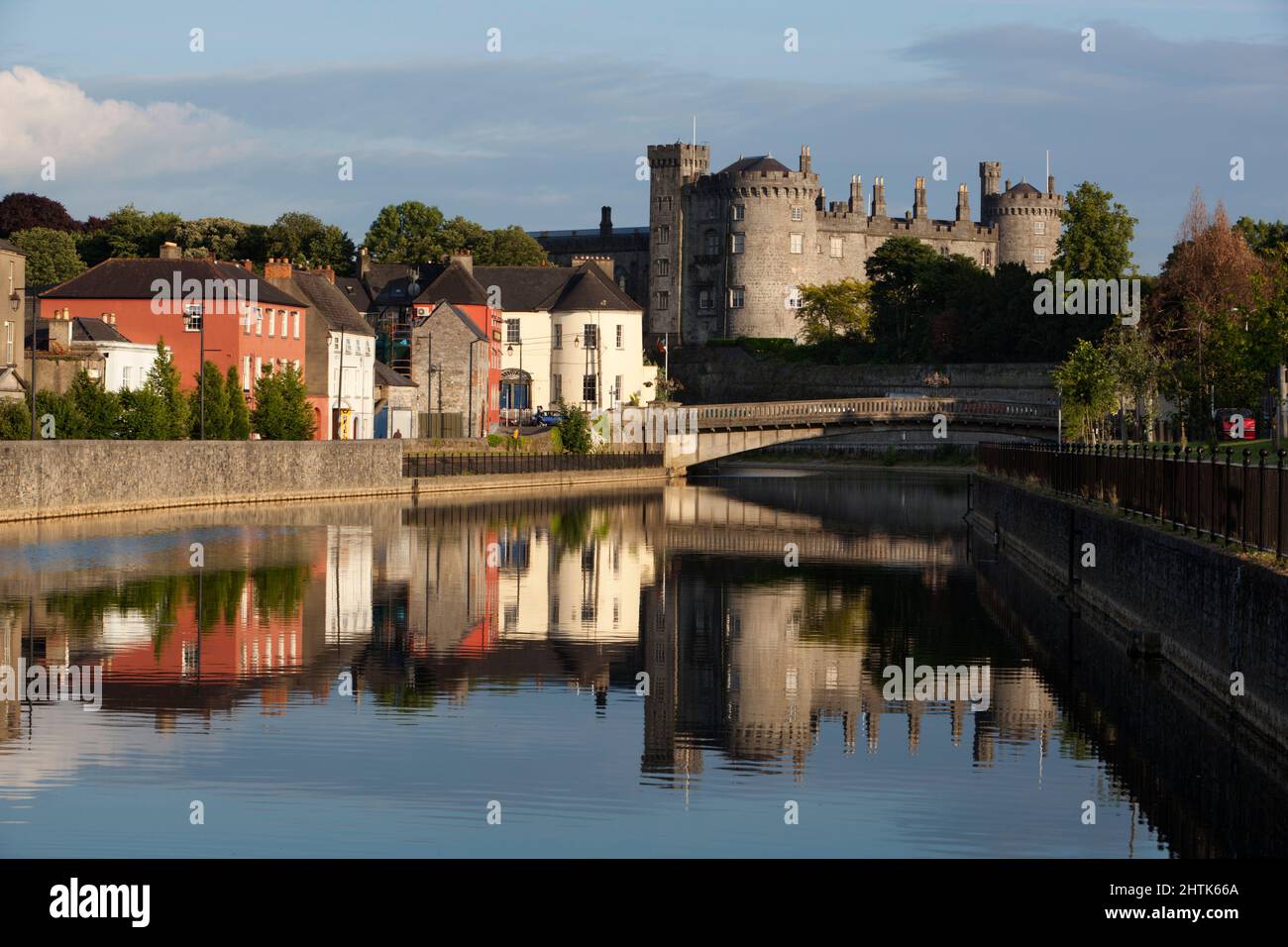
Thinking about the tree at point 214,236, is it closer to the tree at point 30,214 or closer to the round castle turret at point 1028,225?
the tree at point 30,214

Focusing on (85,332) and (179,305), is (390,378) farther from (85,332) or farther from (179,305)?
(85,332)

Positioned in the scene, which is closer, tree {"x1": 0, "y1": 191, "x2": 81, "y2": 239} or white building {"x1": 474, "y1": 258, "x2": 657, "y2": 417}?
white building {"x1": 474, "y1": 258, "x2": 657, "y2": 417}

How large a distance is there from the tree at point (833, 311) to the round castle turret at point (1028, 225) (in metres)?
17.9

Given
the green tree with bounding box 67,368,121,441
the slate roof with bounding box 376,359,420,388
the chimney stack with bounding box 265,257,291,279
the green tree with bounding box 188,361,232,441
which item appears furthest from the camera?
the slate roof with bounding box 376,359,420,388

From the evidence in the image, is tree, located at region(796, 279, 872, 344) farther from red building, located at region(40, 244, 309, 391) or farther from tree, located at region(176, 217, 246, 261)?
red building, located at region(40, 244, 309, 391)

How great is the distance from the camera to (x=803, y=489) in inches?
3509

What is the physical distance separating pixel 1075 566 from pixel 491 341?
6845 cm

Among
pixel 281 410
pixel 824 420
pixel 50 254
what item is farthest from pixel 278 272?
pixel 50 254

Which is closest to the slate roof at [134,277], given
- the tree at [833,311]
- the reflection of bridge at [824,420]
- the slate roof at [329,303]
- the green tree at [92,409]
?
the slate roof at [329,303]

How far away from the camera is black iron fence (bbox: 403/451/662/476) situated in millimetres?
74688

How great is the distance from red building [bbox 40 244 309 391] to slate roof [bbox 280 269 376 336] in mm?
6744

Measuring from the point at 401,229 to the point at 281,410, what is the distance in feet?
199

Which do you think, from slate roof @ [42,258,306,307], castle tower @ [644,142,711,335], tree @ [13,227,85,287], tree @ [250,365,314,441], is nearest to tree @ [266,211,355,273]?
tree @ [13,227,85,287]
